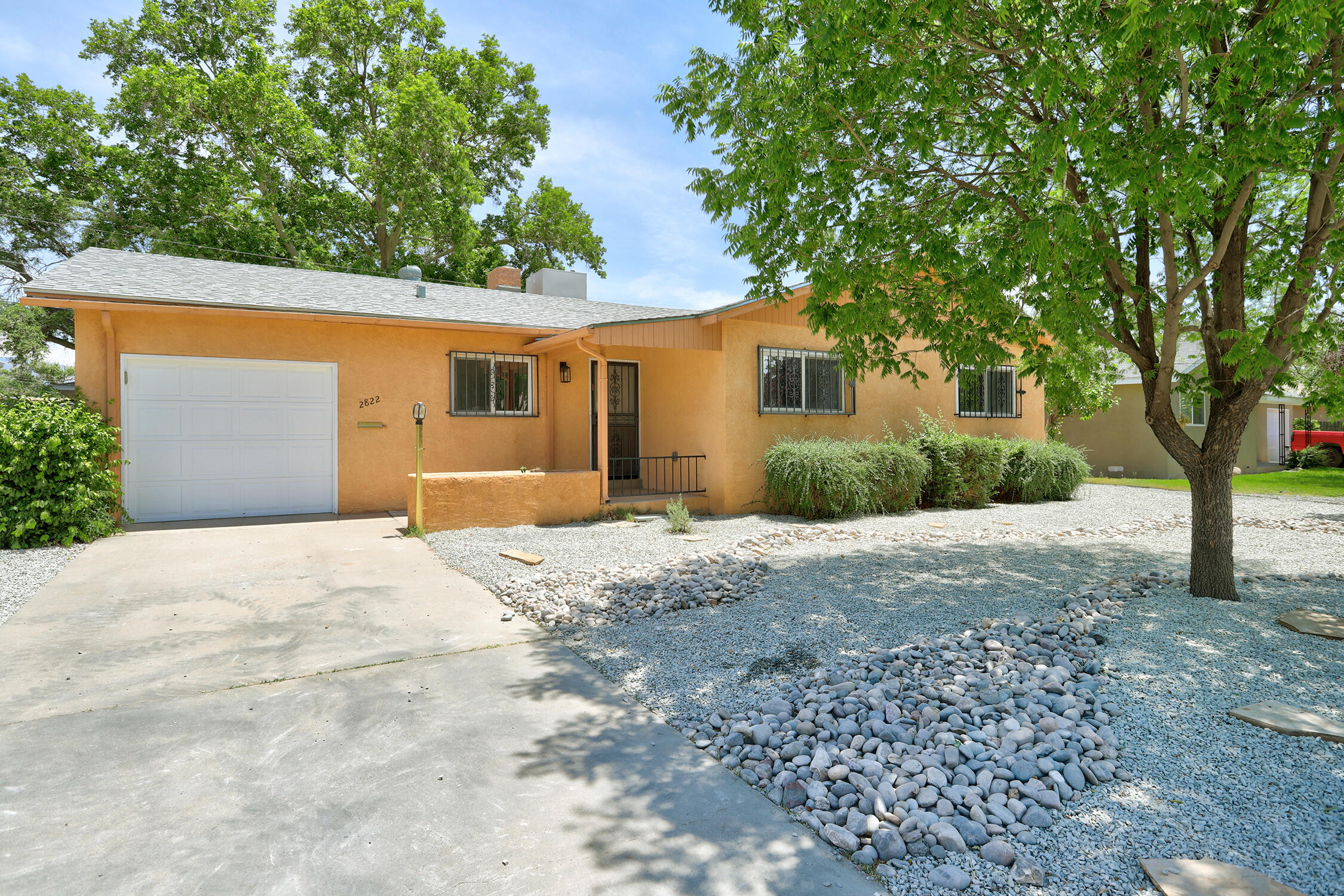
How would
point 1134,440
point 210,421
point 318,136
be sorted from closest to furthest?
point 210,421, point 1134,440, point 318,136

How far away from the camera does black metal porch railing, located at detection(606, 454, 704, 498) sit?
401 inches

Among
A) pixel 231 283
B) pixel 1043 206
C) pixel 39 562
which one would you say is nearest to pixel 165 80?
pixel 231 283

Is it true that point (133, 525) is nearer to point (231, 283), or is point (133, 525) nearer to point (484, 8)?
point (231, 283)

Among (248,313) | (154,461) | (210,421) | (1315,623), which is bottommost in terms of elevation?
(1315,623)

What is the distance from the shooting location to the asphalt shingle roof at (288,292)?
8.31 metres

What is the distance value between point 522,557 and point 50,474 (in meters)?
5.20

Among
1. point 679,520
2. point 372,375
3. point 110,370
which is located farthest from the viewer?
point 372,375

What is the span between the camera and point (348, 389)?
9.62 metres

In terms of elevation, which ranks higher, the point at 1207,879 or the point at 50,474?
the point at 50,474

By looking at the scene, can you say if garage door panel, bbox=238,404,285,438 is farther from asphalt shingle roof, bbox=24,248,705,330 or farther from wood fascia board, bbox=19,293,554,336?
asphalt shingle roof, bbox=24,248,705,330

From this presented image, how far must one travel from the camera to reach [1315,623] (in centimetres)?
430

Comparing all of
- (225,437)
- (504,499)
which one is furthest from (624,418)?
(225,437)

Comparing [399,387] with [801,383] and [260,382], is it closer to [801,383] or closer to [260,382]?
[260,382]

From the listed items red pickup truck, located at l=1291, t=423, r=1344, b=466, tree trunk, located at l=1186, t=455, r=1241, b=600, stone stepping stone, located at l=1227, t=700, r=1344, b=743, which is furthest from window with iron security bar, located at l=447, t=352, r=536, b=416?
red pickup truck, located at l=1291, t=423, r=1344, b=466
